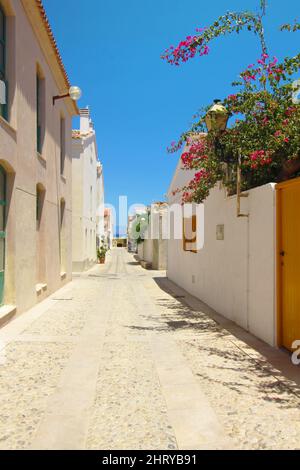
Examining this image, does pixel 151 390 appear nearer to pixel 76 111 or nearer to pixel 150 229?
pixel 76 111

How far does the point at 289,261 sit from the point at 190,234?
650 cm

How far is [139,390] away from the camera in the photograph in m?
3.84

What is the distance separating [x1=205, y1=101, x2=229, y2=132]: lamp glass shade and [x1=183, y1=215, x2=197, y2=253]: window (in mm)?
4338

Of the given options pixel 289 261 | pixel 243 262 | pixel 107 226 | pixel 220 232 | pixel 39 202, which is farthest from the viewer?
pixel 107 226

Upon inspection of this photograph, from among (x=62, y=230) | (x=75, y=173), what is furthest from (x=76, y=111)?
(x=75, y=173)

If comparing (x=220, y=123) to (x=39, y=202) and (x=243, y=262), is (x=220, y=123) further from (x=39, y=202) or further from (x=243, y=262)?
(x=39, y=202)

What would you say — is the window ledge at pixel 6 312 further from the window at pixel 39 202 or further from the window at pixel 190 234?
the window at pixel 190 234

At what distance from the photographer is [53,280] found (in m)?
11.8

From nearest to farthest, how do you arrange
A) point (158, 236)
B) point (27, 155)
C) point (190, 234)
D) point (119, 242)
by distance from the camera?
point (27, 155) < point (190, 234) < point (158, 236) < point (119, 242)

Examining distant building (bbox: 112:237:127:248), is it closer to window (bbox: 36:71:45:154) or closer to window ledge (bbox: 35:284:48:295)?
window ledge (bbox: 35:284:48:295)

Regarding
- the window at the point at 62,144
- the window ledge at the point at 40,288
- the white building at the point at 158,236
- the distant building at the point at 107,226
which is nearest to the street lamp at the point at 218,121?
the window ledge at the point at 40,288

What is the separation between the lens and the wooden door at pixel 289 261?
484cm

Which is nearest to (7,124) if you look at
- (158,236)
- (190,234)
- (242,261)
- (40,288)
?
(40,288)

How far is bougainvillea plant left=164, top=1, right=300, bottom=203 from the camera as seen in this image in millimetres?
5938
